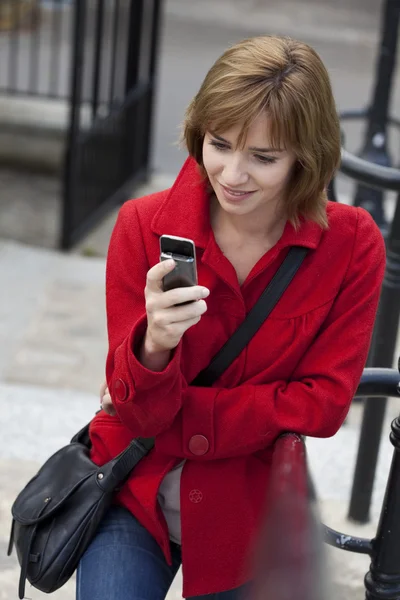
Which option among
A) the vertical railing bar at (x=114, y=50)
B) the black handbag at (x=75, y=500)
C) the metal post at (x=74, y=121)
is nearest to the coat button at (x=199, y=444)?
the black handbag at (x=75, y=500)

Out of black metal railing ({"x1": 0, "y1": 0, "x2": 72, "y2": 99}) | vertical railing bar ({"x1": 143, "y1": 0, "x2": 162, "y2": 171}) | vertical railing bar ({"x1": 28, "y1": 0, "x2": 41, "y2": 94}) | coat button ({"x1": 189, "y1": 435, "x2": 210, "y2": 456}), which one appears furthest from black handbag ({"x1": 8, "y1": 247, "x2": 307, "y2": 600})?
vertical railing bar ({"x1": 28, "y1": 0, "x2": 41, "y2": 94})

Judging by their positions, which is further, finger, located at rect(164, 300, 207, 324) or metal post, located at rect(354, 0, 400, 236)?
metal post, located at rect(354, 0, 400, 236)

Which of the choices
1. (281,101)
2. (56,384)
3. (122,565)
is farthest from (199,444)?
(56,384)

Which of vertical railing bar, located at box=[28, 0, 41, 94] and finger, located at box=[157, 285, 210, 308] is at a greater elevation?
finger, located at box=[157, 285, 210, 308]

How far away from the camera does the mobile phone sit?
5.89 ft

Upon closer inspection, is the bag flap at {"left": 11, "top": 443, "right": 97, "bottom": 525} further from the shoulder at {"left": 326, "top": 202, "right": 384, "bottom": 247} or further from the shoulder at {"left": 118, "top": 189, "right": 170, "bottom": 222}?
the shoulder at {"left": 326, "top": 202, "right": 384, "bottom": 247}

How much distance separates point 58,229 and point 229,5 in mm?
9516

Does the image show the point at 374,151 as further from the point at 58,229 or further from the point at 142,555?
the point at 142,555

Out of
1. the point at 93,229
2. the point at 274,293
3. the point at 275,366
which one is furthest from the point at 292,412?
the point at 93,229

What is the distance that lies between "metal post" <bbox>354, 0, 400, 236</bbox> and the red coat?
242cm

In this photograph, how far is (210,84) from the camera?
6.55 feet

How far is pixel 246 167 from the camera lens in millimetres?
1974

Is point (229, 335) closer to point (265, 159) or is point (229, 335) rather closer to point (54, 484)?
point (265, 159)

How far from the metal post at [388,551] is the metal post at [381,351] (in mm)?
996
